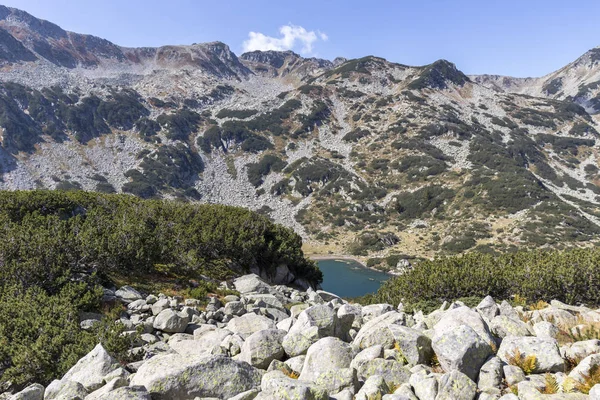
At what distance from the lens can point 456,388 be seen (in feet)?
17.9

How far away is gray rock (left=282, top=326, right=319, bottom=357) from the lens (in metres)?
7.55

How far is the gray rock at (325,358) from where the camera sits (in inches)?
257

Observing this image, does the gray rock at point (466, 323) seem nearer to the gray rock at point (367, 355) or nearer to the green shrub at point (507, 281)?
the gray rock at point (367, 355)

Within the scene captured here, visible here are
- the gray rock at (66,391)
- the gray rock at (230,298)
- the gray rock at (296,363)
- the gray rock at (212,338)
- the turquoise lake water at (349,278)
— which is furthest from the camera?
the turquoise lake water at (349,278)

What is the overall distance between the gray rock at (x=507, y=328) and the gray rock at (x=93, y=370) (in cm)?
833

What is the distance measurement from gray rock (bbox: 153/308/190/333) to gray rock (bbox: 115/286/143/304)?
2.80 meters

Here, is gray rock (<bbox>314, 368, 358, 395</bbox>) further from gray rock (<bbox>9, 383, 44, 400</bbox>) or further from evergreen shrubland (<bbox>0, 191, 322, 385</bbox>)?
gray rock (<bbox>9, 383, 44, 400</bbox>)

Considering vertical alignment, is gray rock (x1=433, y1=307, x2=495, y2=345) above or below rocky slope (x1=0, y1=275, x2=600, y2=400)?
above

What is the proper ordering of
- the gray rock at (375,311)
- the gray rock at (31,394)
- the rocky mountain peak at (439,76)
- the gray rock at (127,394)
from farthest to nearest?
the rocky mountain peak at (439,76)
the gray rock at (375,311)
the gray rock at (31,394)
the gray rock at (127,394)

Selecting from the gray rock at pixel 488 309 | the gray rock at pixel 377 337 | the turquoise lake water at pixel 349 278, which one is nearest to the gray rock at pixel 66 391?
the gray rock at pixel 377 337

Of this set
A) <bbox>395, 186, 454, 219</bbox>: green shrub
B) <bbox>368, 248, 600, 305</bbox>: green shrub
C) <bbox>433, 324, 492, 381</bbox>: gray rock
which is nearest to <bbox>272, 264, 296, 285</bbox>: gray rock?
<bbox>368, 248, 600, 305</bbox>: green shrub

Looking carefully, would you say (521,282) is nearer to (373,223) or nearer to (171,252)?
(171,252)

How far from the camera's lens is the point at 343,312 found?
905 centimetres

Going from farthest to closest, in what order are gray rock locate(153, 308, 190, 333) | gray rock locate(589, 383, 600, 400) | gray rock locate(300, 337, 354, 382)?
gray rock locate(153, 308, 190, 333)
gray rock locate(300, 337, 354, 382)
gray rock locate(589, 383, 600, 400)
